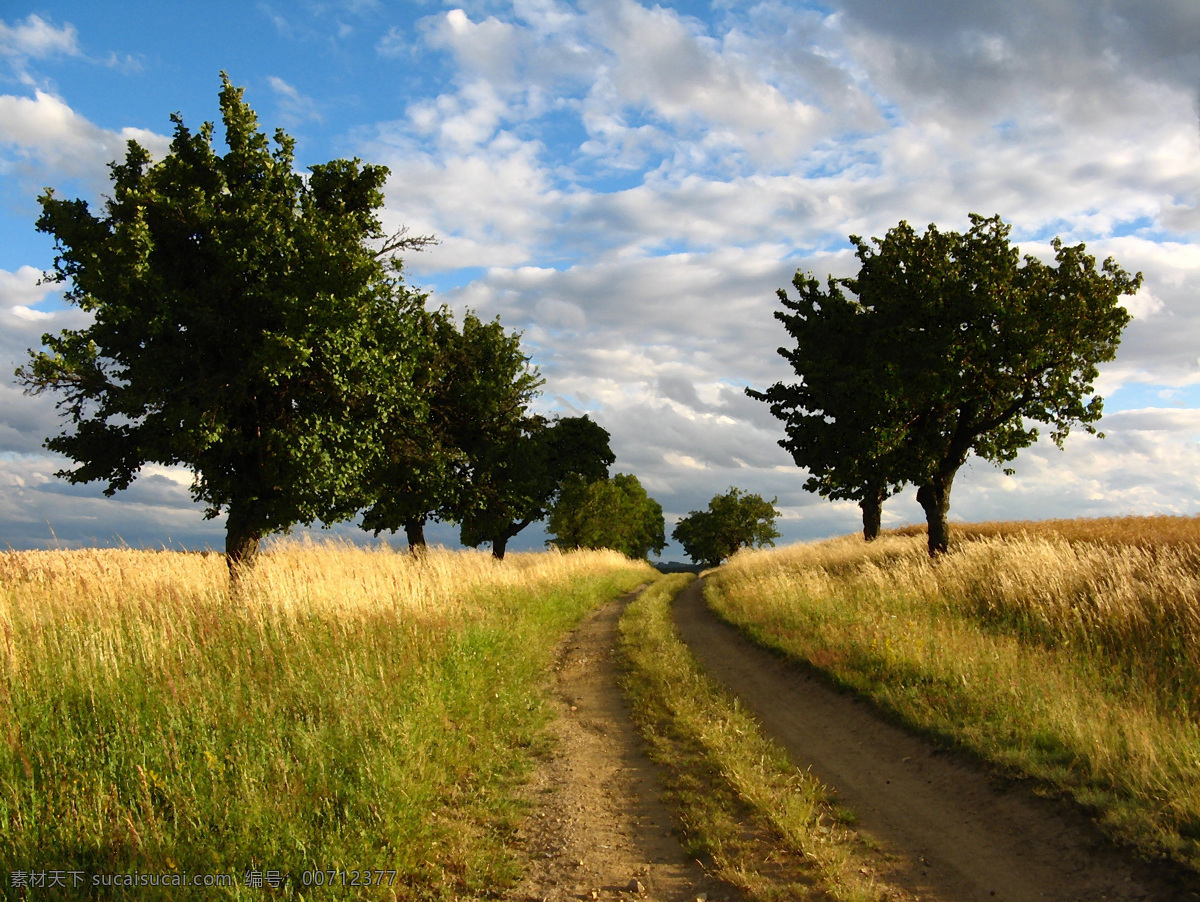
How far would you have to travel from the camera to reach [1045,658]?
380 inches

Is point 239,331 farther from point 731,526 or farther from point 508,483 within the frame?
point 731,526

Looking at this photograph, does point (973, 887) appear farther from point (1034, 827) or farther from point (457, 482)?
point (457, 482)

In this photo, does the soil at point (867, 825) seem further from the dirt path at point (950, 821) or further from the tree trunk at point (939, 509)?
the tree trunk at point (939, 509)

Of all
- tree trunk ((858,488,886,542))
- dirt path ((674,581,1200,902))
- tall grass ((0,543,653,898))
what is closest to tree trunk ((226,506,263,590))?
tall grass ((0,543,653,898))

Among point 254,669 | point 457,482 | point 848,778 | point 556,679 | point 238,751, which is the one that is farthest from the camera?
point 457,482

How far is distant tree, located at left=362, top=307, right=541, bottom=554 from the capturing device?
23.8 meters

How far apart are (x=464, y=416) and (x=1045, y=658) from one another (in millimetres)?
21000

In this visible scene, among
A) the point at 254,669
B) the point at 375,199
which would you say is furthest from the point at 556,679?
the point at 375,199

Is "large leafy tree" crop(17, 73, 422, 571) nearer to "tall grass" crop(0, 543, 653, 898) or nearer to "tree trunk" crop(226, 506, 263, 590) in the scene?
"tree trunk" crop(226, 506, 263, 590)

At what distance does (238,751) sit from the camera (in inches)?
216

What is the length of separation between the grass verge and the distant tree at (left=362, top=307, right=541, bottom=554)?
15255 millimetres

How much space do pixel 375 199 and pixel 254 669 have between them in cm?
1155

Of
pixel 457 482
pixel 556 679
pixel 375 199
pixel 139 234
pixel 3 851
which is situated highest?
pixel 375 199

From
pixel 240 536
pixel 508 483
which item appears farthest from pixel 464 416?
pixel 240 536
